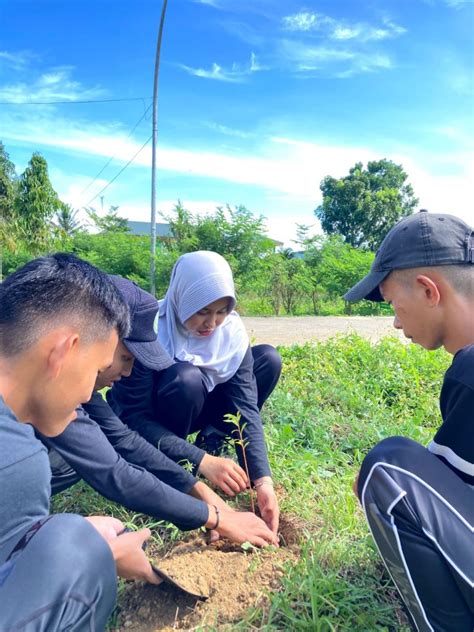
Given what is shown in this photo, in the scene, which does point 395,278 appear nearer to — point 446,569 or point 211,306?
point 446,569

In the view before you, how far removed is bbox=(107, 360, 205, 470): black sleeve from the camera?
7.21ft

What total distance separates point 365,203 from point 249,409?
94.5ft

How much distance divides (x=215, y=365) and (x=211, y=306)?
29cm

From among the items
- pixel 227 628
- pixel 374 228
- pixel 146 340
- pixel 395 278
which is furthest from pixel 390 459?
pixel 374 228

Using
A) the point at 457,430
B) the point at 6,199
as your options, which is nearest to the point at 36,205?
the point at 6,199

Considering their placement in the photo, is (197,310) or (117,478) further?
(197,310)

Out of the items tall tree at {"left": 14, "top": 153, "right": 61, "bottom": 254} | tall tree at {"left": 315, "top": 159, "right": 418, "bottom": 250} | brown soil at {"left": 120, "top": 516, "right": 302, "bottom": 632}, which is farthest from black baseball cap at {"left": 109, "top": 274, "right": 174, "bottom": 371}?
tall tree at {"left": 315, "top": 159, "right": 418, "bottom": 250}

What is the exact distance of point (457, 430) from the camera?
4.19 ft

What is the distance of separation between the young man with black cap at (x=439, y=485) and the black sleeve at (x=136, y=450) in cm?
76

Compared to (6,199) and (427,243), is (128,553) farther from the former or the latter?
(6,199)

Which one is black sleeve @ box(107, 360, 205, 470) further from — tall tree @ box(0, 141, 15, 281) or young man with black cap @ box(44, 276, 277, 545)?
tall tree @ box(0, 141, 15, 281)

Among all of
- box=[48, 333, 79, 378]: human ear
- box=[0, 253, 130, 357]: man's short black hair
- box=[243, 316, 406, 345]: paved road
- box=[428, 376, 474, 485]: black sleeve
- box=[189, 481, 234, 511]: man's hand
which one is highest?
box=[0, 253, 130, 357]: man's short black hair

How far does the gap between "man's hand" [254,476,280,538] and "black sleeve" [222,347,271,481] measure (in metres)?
0.08

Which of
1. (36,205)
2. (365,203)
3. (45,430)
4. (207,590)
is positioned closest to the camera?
(45,430)
